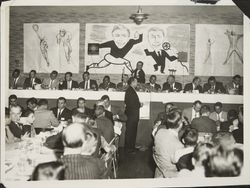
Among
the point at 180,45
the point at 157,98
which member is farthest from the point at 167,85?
the point at 180,45

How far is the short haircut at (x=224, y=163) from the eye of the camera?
159cm

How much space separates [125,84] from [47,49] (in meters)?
0.44

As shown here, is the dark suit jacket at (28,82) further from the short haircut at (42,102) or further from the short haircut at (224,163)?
the short haircut at (224,163)

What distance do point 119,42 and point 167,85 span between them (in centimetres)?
34

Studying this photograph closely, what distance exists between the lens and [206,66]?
5.33ft

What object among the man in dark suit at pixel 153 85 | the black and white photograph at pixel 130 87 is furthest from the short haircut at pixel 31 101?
the man in dark suit at pixel 153 85

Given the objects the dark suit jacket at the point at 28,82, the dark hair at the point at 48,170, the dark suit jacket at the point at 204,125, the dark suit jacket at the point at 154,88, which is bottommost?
the dark hair at the point at 48,170

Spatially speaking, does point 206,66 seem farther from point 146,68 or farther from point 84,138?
point 84,138

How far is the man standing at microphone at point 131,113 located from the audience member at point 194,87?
26cm

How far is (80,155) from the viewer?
1.35 m

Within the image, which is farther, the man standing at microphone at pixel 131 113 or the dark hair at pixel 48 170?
the man standing at microphone at pixel 131 113

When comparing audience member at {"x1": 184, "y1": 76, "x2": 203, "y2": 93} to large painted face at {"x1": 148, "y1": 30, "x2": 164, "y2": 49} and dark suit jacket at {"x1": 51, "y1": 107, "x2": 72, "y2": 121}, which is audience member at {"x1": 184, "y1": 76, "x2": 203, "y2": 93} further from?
dark suit jacket at {"x1": 51, "y1": 107, "x2": 72, "y2": 121}

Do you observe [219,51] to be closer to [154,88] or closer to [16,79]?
[154,88]

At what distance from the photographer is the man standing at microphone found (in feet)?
5.31
